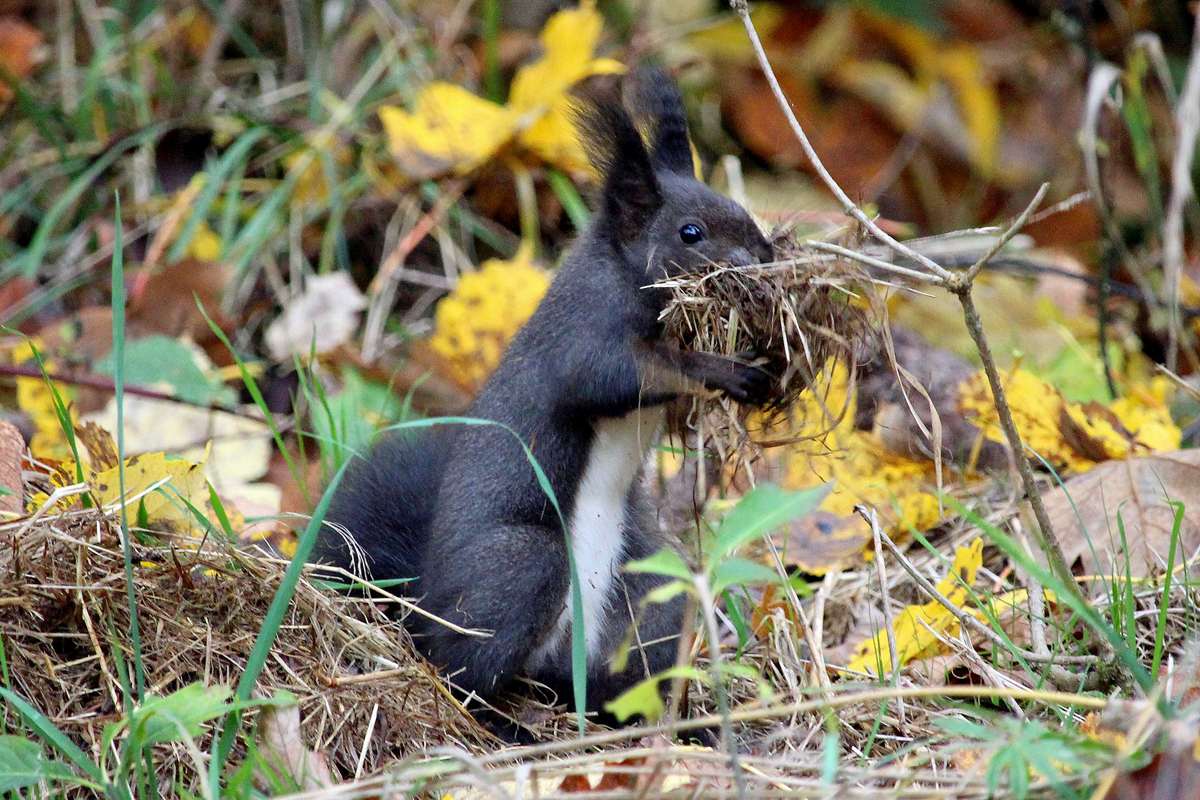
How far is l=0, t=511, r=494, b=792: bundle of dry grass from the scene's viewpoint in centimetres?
165

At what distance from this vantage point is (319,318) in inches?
126

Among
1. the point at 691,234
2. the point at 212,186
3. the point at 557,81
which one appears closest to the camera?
the point at 691,234

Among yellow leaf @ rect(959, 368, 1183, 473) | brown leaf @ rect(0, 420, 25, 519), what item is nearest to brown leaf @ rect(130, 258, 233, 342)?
brown leaf @ rect(0, 420, 25, 519)

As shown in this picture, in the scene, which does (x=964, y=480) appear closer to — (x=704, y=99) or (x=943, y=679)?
(x=943, y=679)

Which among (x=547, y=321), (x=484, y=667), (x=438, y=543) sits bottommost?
(x=484, y=667)

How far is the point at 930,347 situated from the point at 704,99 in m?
1.63

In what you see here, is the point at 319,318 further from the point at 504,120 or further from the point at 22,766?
the point at 22,766

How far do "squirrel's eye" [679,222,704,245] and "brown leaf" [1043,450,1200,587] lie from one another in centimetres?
69

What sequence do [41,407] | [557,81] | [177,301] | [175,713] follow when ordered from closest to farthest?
[175,713], [41,407], [177,301], [557,81]

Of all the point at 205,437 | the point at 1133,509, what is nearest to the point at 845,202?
the point at 1133,509

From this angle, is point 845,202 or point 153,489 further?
point 153,489

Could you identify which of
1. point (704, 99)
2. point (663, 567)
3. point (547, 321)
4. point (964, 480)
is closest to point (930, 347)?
point (964, 480)

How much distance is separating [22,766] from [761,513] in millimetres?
833

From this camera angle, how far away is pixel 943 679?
189 cm
